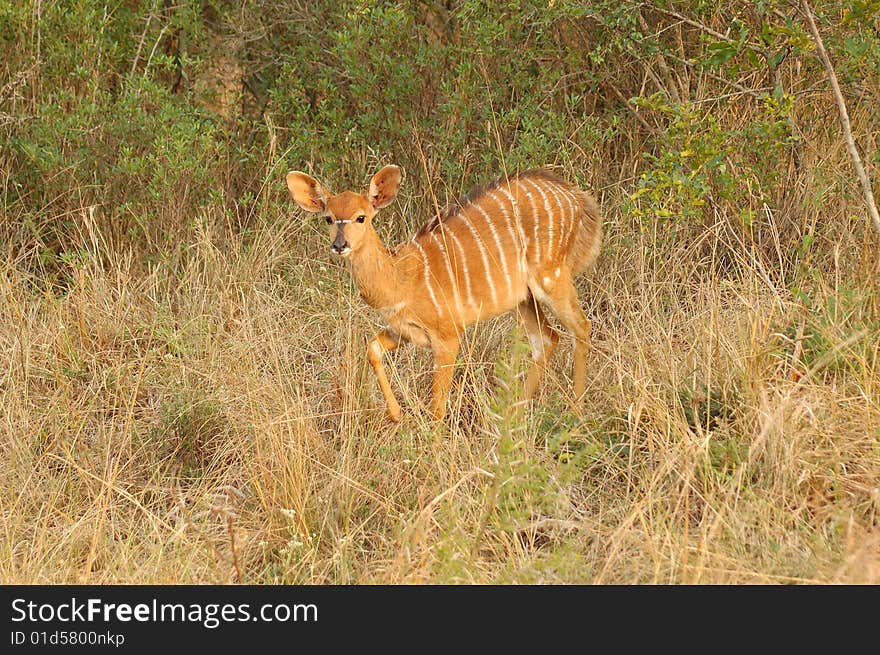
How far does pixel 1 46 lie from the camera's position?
6543 mm

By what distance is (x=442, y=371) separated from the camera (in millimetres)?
4953

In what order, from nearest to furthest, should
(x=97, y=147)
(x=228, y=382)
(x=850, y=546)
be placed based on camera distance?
(x=850, y=546), (x=228, y=382), (x=97, y=147)

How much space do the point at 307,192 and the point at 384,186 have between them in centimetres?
32

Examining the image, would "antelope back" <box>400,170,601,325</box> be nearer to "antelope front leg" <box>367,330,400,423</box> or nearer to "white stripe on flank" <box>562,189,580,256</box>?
"white stripe on flank" <box>562,189,580,256</box>

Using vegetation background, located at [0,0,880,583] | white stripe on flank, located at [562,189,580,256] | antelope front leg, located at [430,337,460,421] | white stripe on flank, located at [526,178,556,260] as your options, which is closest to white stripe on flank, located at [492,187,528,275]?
white stripe on flank, located at [526,178,556,260]

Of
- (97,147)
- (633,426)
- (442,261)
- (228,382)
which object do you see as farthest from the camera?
(97,147)

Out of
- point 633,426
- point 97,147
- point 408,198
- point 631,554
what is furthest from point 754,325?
point 97,147

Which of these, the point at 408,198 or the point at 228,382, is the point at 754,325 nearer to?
the point at 228,382

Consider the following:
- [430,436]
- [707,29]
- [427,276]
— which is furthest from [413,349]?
[707,29]

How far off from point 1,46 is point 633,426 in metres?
4.18

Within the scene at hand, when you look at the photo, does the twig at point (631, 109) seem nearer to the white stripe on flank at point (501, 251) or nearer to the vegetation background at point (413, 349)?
the vegetation background at point (413, 349)

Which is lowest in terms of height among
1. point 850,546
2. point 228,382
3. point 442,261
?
point 228,382

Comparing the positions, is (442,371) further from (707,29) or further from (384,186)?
(707,29)

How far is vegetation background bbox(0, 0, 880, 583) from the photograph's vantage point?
148 inches
